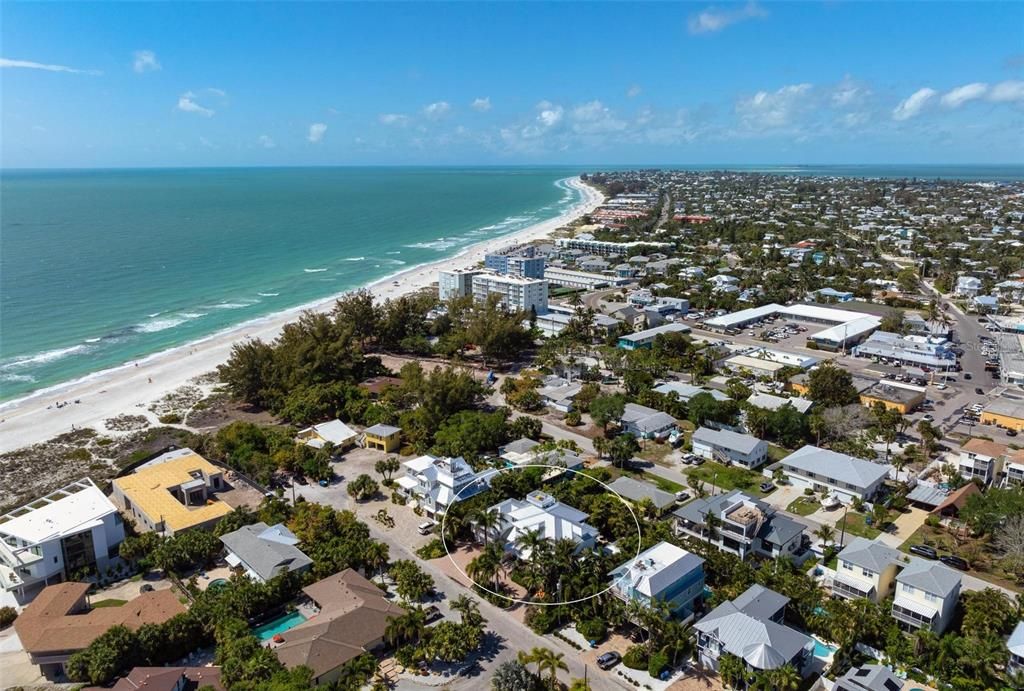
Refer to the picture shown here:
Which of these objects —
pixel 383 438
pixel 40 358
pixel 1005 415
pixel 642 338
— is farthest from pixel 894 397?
pixel 40 358

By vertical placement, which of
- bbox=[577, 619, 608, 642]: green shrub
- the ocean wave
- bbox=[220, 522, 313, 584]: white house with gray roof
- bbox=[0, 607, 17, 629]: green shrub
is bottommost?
bbox=[0, 607, 17, 629]: green shrub

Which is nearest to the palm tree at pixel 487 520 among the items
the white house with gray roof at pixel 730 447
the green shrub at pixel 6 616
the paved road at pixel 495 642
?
the paved road at pixel 495 642

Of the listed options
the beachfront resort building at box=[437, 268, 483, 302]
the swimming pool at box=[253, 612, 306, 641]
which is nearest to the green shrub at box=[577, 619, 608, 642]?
the swimming pool at box=[253, 612, 306, 641]

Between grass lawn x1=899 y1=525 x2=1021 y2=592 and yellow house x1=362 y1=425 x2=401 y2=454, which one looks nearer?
grass lawn x1=899 y1=525 x2=1021 y2=592

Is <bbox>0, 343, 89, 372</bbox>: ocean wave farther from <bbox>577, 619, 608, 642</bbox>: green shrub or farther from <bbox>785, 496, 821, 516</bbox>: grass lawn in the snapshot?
<bbox>785, 496, 821, 516</bbox>: grass lawn

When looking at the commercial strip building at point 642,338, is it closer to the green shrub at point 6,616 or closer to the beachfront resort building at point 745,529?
the beachfront resort building at point 745,529

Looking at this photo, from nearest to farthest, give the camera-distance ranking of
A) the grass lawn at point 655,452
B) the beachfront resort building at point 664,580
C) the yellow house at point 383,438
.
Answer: the beachfront resort building at point 664,580
the grass lawn at point 655,452
the yellow house at point 383,438
